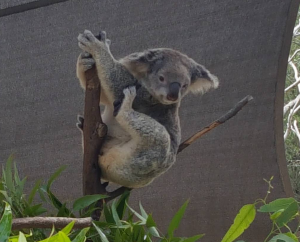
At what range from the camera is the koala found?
3.99 ft

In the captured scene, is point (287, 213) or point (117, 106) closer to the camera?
point (287, 213)

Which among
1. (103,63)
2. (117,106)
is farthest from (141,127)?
(103,63)

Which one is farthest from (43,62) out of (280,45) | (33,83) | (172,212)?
(280,45)

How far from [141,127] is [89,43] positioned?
236mm

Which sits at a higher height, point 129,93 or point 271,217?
point 129,93

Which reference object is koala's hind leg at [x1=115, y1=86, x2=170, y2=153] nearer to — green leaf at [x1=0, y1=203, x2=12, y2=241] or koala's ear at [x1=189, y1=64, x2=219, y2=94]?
koala's ear at [x1=189, y1=64, x2=219, y2=94]

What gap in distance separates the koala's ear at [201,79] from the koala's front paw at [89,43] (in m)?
0.28

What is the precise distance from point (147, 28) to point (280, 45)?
0.45 metres

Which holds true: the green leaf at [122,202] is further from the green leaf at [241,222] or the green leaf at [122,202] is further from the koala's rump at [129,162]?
the green leaf at [241,222]

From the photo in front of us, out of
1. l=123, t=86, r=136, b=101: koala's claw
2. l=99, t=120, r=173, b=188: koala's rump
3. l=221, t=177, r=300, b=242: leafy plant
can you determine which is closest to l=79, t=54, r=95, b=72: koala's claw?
l=123, t=86, r=136, b=101: koala's claw

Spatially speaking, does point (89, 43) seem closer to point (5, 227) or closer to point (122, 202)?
point (122, 202)

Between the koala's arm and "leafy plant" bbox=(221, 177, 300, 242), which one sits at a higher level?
the koala's arm

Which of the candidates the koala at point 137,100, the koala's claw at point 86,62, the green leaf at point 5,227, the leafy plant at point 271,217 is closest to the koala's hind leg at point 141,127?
the koala at point 137,100

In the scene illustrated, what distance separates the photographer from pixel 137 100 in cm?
132
